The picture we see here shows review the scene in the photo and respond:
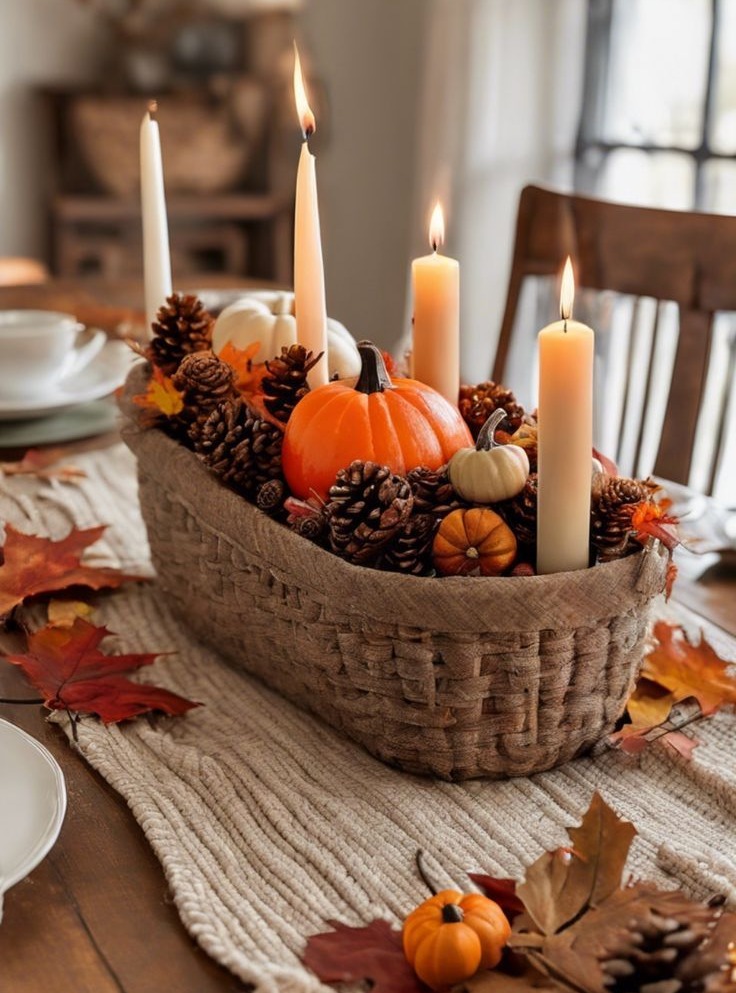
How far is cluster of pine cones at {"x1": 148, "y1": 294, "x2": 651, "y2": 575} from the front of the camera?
694mm

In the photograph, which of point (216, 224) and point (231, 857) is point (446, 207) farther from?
point (231, 857)

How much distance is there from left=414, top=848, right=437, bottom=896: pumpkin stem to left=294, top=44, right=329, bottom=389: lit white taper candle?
33 centimetres

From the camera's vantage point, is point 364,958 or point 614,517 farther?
point 614,517

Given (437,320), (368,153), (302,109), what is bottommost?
(368,153)

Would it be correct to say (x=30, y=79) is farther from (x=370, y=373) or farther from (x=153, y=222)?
(x=370, y=373)

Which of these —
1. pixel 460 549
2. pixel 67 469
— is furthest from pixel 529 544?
pixel 67 469

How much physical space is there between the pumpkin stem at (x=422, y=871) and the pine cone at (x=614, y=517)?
193 millimetres

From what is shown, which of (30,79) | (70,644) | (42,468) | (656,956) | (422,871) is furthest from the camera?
(30,79)

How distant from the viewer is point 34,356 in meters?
1.33

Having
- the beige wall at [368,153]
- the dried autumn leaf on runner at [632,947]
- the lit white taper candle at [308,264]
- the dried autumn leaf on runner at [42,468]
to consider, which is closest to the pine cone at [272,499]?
the lit white taper candle at [308,264]

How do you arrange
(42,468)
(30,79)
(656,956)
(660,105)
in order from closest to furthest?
(656,956) → (42,468) → (660,105) → (30,79)

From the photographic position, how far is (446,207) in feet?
9.25

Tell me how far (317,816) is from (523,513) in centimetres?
20

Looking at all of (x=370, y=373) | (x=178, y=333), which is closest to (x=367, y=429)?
(x=370, y=373)
